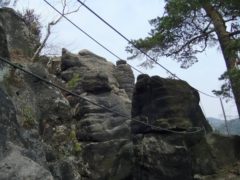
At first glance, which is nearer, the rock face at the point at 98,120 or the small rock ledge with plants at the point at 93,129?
the small rock ledge with plants at the point at 93,129

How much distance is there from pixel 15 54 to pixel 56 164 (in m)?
4.08

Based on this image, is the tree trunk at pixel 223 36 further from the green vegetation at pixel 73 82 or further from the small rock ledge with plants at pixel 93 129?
the green vegetation at pixel 73 82

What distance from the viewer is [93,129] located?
19766mm

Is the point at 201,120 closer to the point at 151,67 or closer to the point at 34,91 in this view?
the point at 151,67

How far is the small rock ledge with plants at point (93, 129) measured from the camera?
683cm

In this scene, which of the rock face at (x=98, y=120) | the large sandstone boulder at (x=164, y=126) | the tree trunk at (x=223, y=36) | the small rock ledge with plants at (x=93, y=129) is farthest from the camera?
the rock face at (x=98, y=120)

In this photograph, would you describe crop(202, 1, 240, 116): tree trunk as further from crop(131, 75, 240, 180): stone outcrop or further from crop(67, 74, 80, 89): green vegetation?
crop(67, 74, 80, 89): green vegetation

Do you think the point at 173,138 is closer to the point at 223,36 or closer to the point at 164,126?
the point at 164,126

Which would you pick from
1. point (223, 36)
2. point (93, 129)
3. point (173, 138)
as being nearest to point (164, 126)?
point (173, 138)

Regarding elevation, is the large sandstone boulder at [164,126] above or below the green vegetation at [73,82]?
below

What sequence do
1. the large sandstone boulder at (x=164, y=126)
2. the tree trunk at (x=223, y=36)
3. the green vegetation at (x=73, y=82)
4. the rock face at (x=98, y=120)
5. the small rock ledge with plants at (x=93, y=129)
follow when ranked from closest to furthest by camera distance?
the small rock ledge with plants at (x=93, y=129) → the large sandstone boulder at (x=164, y=126) → the tree trunk at (x=223, y=36) → the rock face at (x=98, y=120) → the green vegetation at (x=73, y=82)

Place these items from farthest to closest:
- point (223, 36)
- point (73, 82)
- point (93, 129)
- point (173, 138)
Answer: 1. point (73, 82)
2. point (93, 129)
3. point (223, 36)
4. point (173, 138)

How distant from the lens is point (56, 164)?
28.0 feet

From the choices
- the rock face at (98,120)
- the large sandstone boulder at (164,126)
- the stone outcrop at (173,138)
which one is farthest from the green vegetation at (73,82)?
the stone outcrop at (173,138)
